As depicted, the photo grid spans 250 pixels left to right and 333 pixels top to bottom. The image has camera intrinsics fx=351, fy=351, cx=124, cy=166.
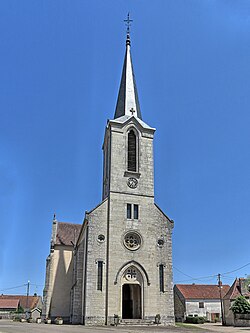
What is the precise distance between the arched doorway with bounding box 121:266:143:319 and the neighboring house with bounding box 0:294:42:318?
A: 45921 millimetres

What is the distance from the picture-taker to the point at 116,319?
32.5 metres

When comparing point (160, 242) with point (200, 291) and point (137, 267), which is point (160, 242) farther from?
point (200, 291)

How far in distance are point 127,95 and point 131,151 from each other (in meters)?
8.22

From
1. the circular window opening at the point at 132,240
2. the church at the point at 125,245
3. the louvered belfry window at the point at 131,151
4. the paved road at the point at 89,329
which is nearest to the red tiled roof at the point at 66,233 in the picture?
the church at the point at 125,245

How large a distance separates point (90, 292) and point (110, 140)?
16.5 metres

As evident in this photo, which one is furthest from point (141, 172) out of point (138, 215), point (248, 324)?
point (248, 324)

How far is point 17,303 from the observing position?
84.2 meters

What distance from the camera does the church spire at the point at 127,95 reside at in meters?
43.3

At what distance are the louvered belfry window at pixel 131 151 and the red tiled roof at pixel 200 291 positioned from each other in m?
33.1

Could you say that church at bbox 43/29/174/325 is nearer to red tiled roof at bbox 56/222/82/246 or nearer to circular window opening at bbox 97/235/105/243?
circular window opening at bbox 97/235/105/243

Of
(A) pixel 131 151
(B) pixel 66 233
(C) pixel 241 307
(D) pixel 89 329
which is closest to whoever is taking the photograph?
(D) pixel 89 329

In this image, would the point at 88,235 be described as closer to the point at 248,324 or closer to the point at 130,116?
the point at 130,116

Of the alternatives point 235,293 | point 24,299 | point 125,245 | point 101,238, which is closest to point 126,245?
point 125,245

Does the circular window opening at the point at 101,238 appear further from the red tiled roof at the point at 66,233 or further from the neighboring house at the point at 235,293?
the neighboring house at the point at 235,293
